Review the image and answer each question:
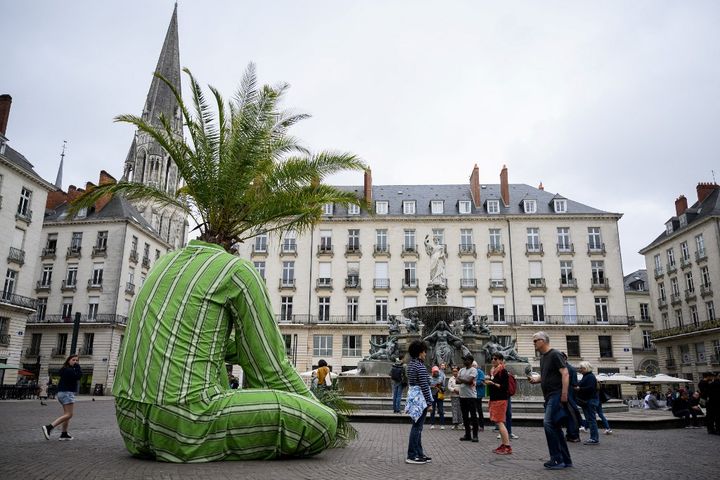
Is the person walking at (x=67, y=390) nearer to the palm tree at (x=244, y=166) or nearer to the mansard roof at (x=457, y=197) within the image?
the palm tree at (x=244, y=166)

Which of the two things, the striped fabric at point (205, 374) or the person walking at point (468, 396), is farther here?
the person walking at point (468, 396)

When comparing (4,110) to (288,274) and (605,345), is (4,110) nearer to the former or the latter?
(288,274)

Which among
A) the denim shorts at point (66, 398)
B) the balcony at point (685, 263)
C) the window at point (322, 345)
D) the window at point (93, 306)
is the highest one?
the balcony at point (685, 263)

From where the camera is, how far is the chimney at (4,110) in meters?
36.5

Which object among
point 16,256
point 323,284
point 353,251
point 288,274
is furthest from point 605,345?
point 16,256

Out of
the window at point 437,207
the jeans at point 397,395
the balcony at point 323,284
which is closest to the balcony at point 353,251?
the balcony at point 323,284

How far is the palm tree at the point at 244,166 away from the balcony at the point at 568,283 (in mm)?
38598

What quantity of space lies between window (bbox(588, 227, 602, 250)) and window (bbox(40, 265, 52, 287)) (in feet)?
156

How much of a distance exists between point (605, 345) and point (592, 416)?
40802mm

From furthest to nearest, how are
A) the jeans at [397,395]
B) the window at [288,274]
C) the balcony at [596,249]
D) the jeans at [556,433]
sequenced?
the window at [288,274]
the balcony at [596,249]
the jeans at [397,395]
the jeans at [556,433]

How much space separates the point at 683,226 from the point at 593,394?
151 feet

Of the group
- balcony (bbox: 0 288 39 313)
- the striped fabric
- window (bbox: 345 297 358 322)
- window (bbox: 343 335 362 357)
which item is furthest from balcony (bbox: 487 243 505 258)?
the striped fabric

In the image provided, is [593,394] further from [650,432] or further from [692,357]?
[692,357]

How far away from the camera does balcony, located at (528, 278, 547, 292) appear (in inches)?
1886
